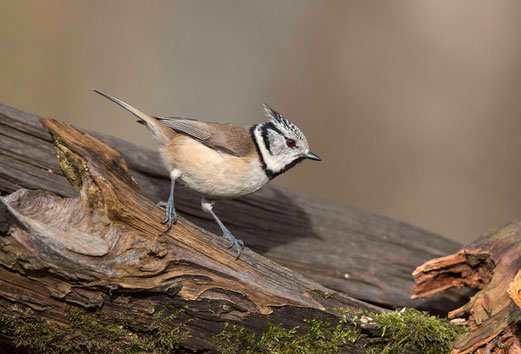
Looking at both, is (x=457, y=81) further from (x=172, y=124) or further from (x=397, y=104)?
(x=172, y=124)

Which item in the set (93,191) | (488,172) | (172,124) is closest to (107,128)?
(172,124)

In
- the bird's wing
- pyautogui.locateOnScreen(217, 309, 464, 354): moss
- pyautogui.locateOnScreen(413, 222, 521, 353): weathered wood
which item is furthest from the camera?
the bird's wing

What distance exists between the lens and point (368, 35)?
5992mm

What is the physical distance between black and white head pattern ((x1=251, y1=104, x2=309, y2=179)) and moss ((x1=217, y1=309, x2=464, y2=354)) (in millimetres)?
1283

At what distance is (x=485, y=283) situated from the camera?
3.05 meters

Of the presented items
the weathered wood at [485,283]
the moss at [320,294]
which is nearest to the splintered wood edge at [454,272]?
the weathered wood at [485,283]

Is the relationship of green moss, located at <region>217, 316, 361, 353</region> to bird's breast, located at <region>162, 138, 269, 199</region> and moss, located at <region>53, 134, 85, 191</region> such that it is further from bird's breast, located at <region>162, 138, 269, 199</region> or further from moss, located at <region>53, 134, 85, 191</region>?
bird's breast, located at <region>162, 138, 269, 199</region>

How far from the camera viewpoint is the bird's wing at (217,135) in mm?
3430

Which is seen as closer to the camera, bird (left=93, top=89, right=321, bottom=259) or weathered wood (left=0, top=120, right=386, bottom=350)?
weathered wood (left=0, top=120, right=386, bottom=350)

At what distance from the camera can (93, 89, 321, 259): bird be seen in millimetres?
3279

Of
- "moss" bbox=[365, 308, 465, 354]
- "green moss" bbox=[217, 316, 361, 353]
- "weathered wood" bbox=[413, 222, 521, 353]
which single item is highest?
"weathered wood" bbox=[413, 222, 521, 353]

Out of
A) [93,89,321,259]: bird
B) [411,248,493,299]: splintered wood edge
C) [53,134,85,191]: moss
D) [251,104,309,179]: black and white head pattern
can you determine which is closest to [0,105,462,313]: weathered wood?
[93,89,321,259]: bird

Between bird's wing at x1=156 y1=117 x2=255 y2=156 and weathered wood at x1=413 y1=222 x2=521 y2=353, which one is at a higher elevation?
bird's wing at x1=156 y1=117 x2=255 y2=156

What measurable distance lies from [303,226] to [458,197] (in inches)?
112
